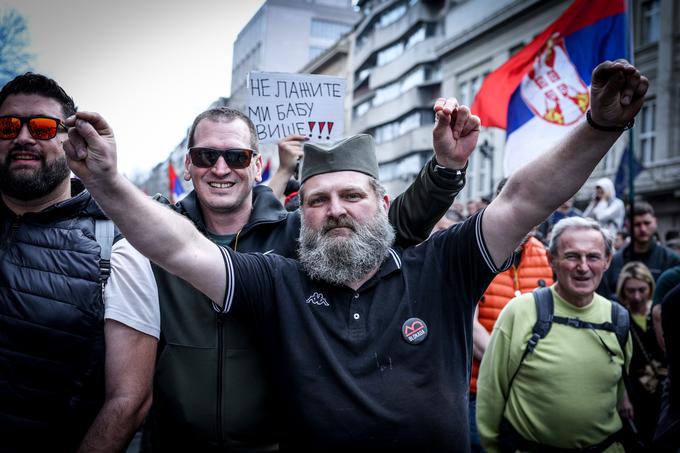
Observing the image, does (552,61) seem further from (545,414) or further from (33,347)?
(33,347)

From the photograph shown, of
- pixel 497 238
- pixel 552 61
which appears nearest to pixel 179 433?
pixel 497 238

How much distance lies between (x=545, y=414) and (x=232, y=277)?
2109 mm

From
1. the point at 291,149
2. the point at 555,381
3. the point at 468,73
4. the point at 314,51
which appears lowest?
the point at 555,381

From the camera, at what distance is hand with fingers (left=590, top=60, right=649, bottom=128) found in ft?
6.54

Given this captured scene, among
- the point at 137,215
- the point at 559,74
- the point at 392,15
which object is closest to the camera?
the point at 137,215

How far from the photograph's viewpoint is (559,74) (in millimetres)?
7258

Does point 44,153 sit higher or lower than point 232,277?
higher

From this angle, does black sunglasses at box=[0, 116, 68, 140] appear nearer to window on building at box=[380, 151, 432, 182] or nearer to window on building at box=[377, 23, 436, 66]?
window on building at box=[380, 151, 432, 182]

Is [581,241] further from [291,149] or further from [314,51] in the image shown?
[314,51]

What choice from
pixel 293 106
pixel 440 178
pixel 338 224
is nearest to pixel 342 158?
pixel 338 224

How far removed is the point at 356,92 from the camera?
168ft

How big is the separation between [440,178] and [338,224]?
47cm

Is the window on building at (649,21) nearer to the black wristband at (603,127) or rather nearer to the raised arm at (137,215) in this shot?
the black wristband at (603,127)

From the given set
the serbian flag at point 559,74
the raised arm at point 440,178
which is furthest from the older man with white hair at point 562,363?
the serbian flag at point 559,74
